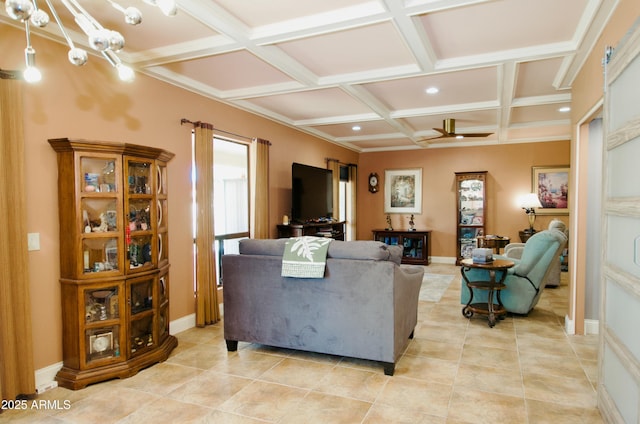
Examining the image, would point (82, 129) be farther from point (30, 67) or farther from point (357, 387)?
point (357, 387)

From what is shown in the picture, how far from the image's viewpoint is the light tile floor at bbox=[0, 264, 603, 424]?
100 inches

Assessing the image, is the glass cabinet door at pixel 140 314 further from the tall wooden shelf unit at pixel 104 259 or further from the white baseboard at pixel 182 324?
the white baseboard at pixel 182 324

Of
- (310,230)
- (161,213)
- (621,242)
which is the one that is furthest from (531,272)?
(161,213)

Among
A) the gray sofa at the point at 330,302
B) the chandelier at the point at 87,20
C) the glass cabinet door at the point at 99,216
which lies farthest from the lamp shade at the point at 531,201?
the chandelier at the point at 87,20

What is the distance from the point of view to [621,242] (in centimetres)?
218

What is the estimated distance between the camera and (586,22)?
113 inches

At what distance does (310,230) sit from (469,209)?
13.3 feet

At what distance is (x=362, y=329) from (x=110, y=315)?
78.2 inches

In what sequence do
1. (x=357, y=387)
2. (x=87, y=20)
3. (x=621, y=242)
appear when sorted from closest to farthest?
(x=87, y=20) → (x=621, y=242) → (x=357, y=387)

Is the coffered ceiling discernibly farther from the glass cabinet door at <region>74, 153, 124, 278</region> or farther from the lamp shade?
the lamp shade

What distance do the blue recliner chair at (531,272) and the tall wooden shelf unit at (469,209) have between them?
352 centimetres

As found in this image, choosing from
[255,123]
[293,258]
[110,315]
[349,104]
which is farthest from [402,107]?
[110,315]

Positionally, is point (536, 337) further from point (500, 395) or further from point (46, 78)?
point (46, 78)

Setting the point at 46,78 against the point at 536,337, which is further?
the point at 536,337
